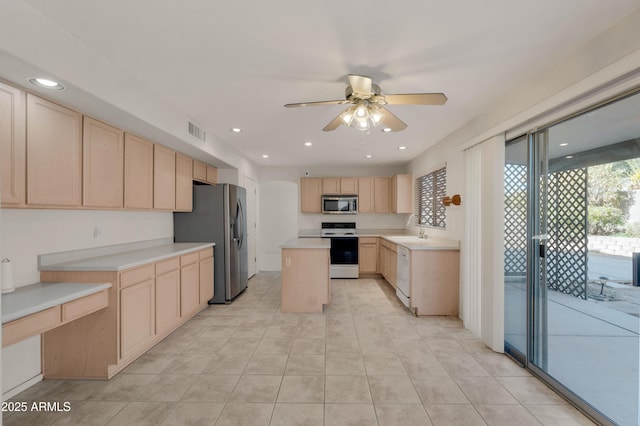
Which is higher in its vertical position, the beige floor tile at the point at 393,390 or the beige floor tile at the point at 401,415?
the beige floor tile at the point at 393,390

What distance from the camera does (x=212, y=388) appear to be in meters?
2.29

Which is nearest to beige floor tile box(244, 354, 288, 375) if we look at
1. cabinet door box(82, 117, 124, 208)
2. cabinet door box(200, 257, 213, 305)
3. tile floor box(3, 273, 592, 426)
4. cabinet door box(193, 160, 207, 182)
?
tile floor box(3, 273, 592, 426)

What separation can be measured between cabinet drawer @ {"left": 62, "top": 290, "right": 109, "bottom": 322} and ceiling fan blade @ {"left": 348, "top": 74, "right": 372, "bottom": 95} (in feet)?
8.07

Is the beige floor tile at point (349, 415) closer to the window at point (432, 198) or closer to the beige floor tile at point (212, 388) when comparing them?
the beige floor tile at point (212, 388)

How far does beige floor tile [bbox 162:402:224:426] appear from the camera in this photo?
6.31 feet

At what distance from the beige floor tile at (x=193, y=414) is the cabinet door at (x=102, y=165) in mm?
1755

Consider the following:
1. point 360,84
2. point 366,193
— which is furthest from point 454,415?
point 366,193

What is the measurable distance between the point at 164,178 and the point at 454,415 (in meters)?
3.62

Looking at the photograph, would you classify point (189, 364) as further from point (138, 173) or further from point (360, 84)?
point (360, 84)

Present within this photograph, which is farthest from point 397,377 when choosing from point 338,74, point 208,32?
point 208,32

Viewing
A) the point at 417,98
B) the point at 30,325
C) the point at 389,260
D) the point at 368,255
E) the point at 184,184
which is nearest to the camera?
the point at 30,325

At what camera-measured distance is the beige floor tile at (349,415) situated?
1.91 m

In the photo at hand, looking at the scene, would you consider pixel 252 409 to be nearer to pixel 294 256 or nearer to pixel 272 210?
pixel 294 256

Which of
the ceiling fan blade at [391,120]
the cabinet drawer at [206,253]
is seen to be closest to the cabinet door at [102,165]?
the cabinet drawer at [206,253]
